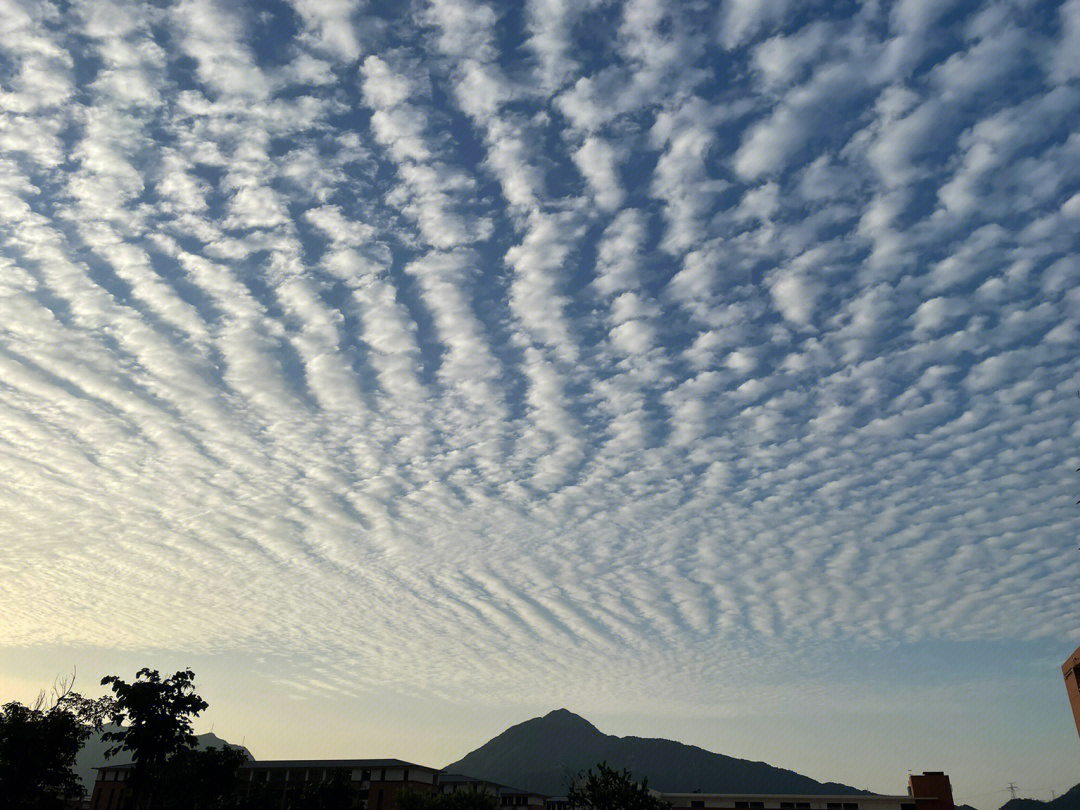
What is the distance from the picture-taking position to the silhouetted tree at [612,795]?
208 feet

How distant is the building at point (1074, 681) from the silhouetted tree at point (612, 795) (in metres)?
50.9

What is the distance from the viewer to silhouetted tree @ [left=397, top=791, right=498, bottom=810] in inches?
2771

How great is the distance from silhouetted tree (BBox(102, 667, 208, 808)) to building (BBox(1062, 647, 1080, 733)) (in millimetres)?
98343

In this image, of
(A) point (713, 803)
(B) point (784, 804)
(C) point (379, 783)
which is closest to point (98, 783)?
(C) point (379, 783)

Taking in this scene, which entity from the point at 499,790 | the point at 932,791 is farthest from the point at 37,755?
the point at 932,791

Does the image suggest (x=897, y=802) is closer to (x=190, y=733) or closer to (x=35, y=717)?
(x=190, y=733)

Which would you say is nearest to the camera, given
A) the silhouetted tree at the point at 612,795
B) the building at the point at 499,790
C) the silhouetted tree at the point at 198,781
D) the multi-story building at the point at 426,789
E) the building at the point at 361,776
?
the silhouetted tree at the point at 612,795

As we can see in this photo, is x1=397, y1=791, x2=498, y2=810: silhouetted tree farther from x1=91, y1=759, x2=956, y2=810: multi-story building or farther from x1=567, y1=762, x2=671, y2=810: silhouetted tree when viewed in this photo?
x1=91, y1=759, x2=956, y2=810: multi-story building

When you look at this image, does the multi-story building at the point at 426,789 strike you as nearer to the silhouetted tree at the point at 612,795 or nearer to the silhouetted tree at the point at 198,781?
the silhouetted tree at the point at 198,781

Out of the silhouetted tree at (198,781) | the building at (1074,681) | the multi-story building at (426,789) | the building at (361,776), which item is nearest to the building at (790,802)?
the multi-story building at (426,789)

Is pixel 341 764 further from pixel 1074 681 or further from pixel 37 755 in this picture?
pixel 1074 681

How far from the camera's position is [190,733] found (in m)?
83.8

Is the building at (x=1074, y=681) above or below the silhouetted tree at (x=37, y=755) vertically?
above

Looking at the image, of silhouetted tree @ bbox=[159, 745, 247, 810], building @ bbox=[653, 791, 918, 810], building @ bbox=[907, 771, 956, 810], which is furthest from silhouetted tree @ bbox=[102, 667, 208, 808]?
building @ bbox=[907, 771, 956, 810]
